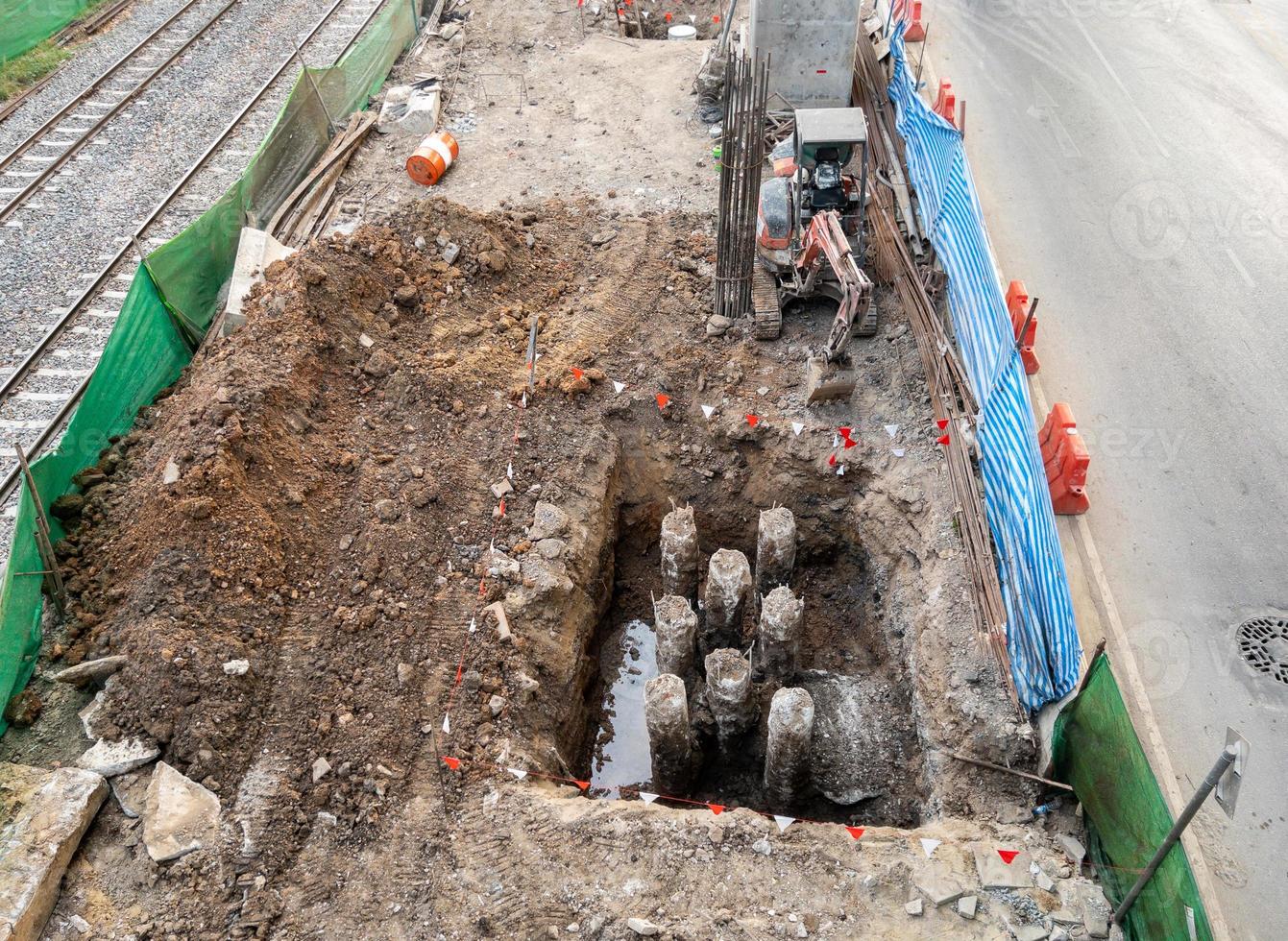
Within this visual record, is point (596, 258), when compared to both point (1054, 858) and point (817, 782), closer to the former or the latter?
point (817, 782)

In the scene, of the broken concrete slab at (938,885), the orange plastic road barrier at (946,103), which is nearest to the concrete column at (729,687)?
the broken concrete slab at (938,885)

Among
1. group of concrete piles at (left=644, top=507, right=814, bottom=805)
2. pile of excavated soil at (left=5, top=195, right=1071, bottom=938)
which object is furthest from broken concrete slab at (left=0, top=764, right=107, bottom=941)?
group of concrete piles at (left=644, top=507, right=814, bottom=805)

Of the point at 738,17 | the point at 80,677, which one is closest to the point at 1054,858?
the point at 80,677

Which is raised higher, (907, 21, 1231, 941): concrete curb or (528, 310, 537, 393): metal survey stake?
(528, 310, 537, 393): metal survey stake

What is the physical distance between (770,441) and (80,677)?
7012mm

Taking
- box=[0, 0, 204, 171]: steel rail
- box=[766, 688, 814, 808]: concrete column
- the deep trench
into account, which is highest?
box=[0, 0, 204, 171]: steel rail

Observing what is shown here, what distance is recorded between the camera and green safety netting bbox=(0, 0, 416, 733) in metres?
7.84

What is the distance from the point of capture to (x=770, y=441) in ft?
32.8

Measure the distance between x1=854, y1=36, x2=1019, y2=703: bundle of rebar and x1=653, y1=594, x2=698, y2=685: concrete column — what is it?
8.55ft

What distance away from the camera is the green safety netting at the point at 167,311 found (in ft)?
25.7

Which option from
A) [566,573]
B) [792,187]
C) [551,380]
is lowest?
[566,573]

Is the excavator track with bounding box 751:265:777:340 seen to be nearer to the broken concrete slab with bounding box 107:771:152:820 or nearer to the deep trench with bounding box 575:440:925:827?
the deep trench with bounding box 575:440:925:827

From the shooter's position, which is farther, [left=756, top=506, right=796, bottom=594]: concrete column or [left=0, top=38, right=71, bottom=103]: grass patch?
[left=0, top=38, right=71, bottom=103]: grass patch

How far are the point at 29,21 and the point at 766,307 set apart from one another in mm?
16562
